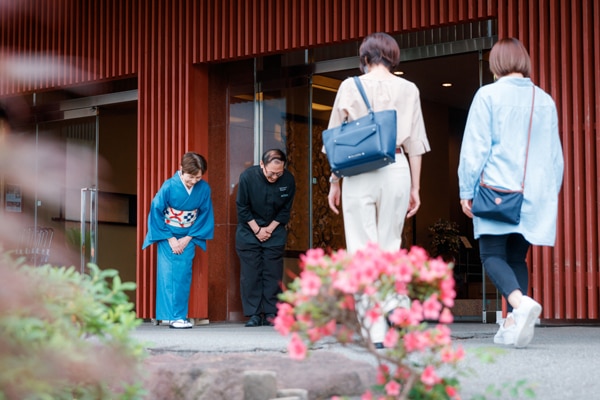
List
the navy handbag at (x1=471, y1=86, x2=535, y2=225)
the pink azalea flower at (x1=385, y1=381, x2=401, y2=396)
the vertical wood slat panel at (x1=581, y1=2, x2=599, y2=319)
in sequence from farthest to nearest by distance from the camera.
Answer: the vertical wood slat panel at (x1=581, y1=2, x2=599, y2=319), the navy handbag at (x1=471, y1=86, x2=535, y2=225), the pink azalea flower at (x1=385, y1=381, x2=401, y2=396)

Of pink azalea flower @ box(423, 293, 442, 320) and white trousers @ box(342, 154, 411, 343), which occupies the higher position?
white trousers @ box(342, 154, 411, 343)

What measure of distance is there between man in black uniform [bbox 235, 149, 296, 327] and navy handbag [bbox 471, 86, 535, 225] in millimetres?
3373

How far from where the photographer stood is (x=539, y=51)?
660 cm

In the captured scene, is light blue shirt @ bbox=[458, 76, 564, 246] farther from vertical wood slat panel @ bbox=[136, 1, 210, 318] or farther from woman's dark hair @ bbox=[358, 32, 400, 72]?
vertical wood slat panel @ bbox=[136, 1, 210, 318]

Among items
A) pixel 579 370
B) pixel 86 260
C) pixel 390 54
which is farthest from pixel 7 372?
pixel 86 260

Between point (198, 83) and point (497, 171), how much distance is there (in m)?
4.52

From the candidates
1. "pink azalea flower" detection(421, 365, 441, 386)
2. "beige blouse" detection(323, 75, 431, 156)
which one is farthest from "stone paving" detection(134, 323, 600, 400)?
"beige blouse" detection(323, 75, 431, 156)

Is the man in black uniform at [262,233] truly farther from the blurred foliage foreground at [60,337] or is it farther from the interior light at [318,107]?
the blurred foliage foreground at [60,337]

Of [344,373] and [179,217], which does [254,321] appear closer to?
[179,217]

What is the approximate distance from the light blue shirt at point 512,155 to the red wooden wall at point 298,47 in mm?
1765

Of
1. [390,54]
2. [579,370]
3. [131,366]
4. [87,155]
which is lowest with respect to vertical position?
[579,370]

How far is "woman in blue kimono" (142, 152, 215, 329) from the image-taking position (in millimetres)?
7777

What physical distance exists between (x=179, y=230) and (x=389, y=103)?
3778 millimetres

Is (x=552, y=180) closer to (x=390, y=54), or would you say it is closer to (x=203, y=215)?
(x=390, y=54)
